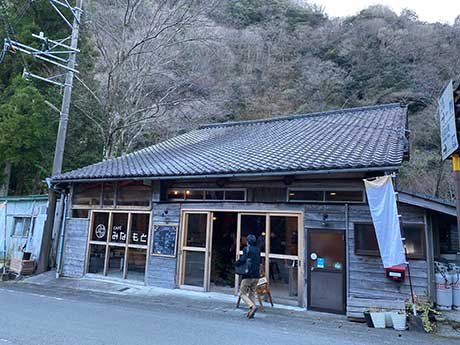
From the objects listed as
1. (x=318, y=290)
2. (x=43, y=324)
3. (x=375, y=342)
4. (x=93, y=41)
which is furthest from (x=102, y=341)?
(x=93, y=41)

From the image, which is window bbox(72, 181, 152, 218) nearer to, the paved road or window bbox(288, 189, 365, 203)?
the paved road

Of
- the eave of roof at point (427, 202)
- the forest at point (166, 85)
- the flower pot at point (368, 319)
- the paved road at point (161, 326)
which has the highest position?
the forest at point (166, 85)

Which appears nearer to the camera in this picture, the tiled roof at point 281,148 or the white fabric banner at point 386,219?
the white fabric banner at point 386,219

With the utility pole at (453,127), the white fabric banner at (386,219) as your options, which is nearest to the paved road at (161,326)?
the white fabric banner at (386,219)

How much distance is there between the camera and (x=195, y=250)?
9477 millimetres

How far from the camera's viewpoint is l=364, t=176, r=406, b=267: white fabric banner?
666 centimetres

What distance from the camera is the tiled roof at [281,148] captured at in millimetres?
7879

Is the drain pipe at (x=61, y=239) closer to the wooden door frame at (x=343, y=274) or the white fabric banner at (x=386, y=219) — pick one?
the wooden door frame at (x=343, y=274)

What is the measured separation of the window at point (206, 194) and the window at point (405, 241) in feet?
9.87

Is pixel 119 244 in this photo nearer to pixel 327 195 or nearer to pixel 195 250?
pixel 195 250

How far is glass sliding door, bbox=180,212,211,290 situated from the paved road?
1.18 m

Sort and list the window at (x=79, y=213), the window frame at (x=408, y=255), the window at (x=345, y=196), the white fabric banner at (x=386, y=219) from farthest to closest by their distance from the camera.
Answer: the window at (x=79, y=213)
the window at (x=345, y=196)
the window frame at (x=408, y=255)
the white fabric banner at (x=386, y=219)

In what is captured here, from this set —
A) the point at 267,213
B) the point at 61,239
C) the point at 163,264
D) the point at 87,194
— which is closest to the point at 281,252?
the point at 267,213

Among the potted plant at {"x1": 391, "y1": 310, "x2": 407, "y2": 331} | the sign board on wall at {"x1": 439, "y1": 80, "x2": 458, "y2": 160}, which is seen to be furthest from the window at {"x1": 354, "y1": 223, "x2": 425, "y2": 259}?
the sign board on wall at {"x1": 439, "y1": 80, "x2": 458, "y2": 160}
